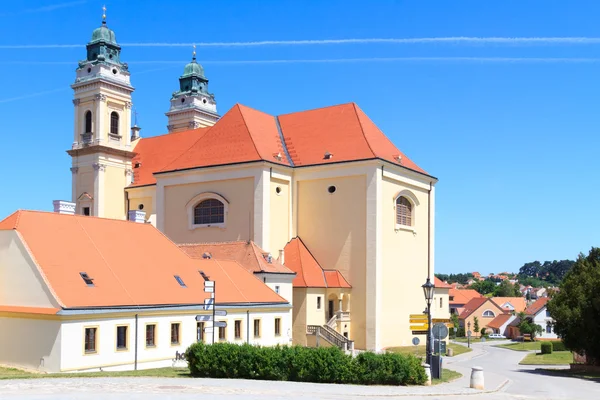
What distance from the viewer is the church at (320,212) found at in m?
45.9

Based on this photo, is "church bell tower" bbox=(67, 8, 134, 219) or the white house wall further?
"church bell tower" bbox=(67, 8, 134, 219)

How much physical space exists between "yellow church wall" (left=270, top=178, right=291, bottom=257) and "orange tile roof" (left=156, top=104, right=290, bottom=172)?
175 centimetres

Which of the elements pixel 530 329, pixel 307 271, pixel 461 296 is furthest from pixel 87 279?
pixel 461 296

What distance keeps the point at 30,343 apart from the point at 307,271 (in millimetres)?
22490

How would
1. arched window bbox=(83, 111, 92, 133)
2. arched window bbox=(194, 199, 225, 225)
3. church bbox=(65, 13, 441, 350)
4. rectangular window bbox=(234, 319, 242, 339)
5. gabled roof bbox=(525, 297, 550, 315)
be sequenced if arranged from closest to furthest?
1. rectangular window bbox=(234, 319, 242, 339)
2. church bbox=(65, 13, 441, 350)
3. arched window bbox=(194, 199, 225, 225)
4. arched window bbox=(83, 111, 92, 133)
5. gabled roof bbox=(525, 297, 550, 315)

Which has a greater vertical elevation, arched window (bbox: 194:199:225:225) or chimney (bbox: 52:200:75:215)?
arched window (bbox: 194:199:225:225)

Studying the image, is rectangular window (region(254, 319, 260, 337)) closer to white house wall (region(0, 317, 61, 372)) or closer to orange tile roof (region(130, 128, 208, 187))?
white house wall (region(0, 317, 61, 372))

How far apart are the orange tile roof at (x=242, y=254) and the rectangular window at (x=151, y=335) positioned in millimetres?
11967

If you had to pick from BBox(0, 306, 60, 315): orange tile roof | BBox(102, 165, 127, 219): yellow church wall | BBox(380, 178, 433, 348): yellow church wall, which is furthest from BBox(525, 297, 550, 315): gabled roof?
BBox(0, 306, 60, 315): orange tile roof

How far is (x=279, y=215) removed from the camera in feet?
161

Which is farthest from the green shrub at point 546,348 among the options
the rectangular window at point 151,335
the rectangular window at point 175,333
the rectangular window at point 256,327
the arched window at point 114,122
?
the arched window at point 114,122

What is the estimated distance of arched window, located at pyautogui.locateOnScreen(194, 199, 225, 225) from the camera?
5015cm

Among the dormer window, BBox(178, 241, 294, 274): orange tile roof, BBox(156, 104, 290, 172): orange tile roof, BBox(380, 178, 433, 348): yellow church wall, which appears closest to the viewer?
the dormer window

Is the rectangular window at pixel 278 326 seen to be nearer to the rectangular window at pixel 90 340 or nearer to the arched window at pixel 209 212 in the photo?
the arched window at pixel 209 212
